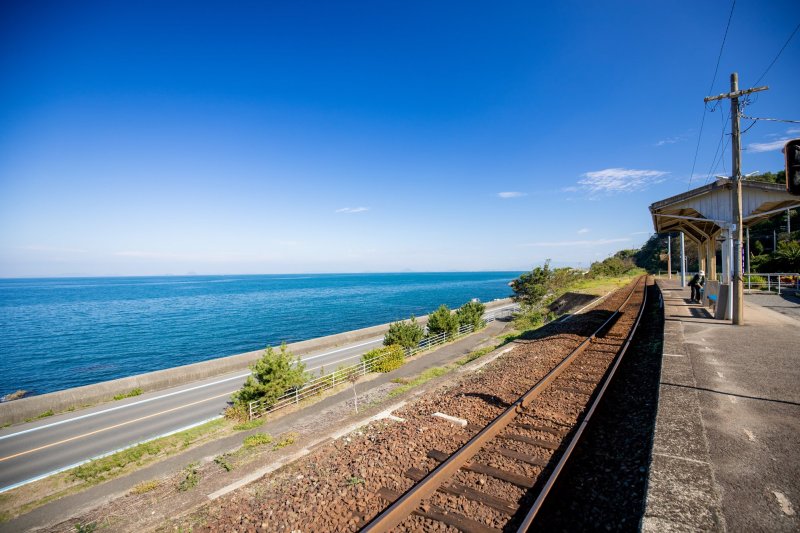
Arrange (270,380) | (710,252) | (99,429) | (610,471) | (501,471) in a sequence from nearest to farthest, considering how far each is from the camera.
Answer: (610,471) → (501,471) → (270,380) → (99,429) → (710,252)

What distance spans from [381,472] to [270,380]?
11847 millimetres

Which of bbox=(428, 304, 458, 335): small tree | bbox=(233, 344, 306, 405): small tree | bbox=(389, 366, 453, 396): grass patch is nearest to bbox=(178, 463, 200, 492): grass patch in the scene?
bbox=(389, 366, 453, 396): grass patch

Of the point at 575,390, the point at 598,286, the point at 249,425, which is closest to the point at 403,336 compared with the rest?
the point at 249,425

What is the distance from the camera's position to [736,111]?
12.1 meters

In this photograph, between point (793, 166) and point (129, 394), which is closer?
point (793, 166)

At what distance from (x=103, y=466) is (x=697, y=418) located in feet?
51.1

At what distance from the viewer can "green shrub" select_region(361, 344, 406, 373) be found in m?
19.7

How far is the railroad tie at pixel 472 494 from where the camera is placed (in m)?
4.00

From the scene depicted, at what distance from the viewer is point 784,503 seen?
329 centimetres

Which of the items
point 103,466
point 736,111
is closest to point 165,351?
point 103,466

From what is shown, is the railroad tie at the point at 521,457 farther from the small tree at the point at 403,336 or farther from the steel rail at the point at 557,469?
the small tree at the point at 403,336

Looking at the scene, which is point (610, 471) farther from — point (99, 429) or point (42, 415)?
point (42, 415)

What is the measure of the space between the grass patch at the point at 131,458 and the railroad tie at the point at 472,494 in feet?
33.8

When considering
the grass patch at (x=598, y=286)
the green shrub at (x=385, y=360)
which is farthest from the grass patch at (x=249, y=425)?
the grass patch at (x=598, y=286)
